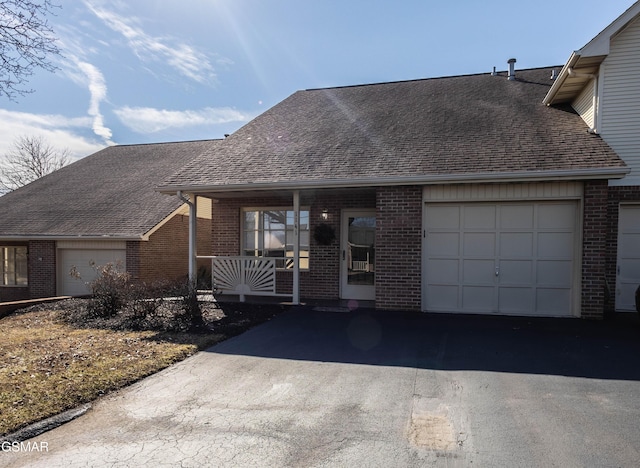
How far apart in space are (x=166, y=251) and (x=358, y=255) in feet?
26.6

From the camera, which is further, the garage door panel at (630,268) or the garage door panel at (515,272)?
the garage door panel at (630,268)

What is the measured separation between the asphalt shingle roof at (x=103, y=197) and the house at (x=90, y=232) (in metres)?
0.04

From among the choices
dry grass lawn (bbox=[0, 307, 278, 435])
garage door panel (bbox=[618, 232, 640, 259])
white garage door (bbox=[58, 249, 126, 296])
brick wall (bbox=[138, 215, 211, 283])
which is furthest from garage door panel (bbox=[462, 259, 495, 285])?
white garage door (bbox=[58, 249, 126, 296])

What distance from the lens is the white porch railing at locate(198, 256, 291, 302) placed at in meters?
9.39

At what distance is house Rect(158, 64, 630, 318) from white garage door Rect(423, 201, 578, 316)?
21mm

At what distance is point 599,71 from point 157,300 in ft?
35.3

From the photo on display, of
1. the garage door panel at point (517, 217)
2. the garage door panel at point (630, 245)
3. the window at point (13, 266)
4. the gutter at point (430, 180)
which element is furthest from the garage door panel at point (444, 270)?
the window at point (13, 266)

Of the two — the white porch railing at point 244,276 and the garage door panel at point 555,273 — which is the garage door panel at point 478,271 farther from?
the white porch railing at point 244,276

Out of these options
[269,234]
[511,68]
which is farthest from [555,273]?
[511,68]

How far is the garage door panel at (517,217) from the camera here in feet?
25.9

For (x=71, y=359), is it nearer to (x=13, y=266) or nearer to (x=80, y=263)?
(x=80, y=263)

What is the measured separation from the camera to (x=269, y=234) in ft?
36.8

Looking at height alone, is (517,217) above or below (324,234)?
above

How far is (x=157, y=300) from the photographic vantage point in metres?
8.62
